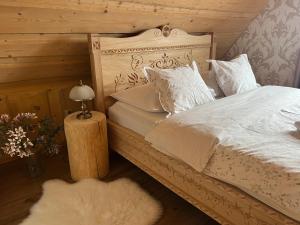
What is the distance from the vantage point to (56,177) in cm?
210

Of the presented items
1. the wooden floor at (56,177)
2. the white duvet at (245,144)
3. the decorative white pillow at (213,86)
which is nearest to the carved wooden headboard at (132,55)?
the decorative white pillow at (213,86)

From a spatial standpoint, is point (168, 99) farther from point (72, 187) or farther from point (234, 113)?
point (72, 187)

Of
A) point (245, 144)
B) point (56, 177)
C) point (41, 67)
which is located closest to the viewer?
point (245, 144)

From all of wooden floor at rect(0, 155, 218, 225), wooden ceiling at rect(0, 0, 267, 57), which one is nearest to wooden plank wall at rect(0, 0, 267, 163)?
wooden ceiling at rect(0, 0, 267, 57)

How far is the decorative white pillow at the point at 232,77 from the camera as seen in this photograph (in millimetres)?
2374

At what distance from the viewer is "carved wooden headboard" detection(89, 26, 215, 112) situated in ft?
6.97

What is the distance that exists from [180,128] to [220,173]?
39cm

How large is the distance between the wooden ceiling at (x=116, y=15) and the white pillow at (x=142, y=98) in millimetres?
575

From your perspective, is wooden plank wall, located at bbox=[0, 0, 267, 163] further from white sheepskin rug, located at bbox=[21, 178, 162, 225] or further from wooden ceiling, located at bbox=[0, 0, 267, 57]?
white sheepskin rug, located at bbox=[21, 178, 162, 225]

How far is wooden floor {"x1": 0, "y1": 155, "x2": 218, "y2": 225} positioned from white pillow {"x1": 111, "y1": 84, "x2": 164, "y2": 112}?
0.61 m

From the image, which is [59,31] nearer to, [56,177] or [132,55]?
[132,55]

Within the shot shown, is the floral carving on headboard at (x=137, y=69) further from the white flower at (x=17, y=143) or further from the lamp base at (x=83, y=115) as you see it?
the white flower at (x=17, y=143)

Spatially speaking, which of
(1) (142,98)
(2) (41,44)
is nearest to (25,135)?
(2) (41,44)

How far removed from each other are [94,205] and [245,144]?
1107 millimetres
